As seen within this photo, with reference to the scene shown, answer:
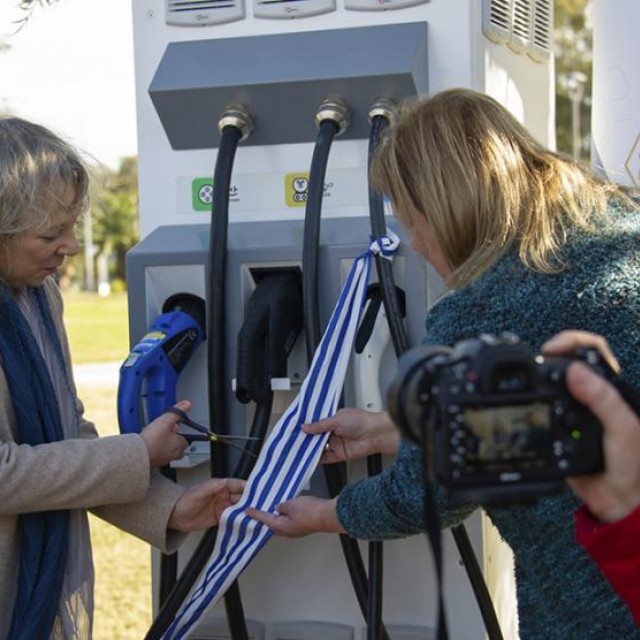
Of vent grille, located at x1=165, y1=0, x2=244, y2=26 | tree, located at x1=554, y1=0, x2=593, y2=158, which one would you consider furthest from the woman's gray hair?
tree, located at x1=554, y1=0, x2=593, y2=158

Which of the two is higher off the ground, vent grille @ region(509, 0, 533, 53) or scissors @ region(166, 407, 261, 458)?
vent grille @ region(509, 0, 533, 53)

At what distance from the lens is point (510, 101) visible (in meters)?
3.01

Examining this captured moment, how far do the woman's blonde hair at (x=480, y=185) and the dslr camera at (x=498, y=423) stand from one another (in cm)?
66

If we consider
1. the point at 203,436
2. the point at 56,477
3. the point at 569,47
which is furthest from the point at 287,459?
the point at 569,47

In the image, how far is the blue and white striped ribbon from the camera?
2.50 m

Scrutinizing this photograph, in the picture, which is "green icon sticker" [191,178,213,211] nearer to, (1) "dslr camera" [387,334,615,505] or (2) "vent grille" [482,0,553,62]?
(2) "vent grille" [482,0,553,62]

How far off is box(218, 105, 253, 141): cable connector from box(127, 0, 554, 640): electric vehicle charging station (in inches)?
0.4

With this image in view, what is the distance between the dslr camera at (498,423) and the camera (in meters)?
1.17

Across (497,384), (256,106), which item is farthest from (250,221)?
(497,384)

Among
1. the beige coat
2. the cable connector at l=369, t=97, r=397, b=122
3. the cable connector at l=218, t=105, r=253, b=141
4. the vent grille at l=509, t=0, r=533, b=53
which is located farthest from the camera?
the vent grille at l=509, t=0, r=533, b=53

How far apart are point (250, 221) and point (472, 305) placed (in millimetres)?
1084

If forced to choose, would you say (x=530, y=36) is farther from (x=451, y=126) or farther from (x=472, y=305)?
(x=472, y=305)

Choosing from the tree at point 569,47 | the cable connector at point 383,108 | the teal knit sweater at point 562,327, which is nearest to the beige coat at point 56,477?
the teal knit sweater at point 562,327

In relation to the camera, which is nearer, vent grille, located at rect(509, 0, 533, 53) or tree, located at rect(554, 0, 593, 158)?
vent grille, located at rect(509, 0, 533, 53)
